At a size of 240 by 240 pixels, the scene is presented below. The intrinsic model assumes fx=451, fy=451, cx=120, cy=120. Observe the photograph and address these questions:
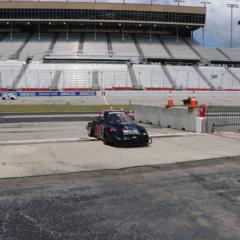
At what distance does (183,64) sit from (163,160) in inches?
2661

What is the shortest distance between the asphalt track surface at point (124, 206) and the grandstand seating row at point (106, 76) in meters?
57.1

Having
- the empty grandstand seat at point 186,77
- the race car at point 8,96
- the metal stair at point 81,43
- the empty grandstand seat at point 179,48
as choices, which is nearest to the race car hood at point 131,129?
the race car at point 8,96

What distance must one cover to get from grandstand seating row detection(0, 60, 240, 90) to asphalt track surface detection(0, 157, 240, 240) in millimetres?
57069

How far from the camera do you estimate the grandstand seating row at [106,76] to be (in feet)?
220

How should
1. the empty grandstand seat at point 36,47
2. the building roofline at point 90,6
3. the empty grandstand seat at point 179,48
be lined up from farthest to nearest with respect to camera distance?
the building roofline at point 90,6 → the empty grandstand seat at point 179,48 → the empty grandstand seat at point 36,47

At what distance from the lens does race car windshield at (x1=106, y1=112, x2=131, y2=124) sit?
16250mm

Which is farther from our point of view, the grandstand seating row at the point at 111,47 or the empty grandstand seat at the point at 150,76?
the grandstand seating row at the point at 111,47

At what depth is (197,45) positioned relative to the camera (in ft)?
287

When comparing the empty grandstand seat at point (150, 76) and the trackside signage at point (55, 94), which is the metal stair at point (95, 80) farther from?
the trackside signage at point (55, 94)

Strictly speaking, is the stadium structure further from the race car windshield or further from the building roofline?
the race car windshield

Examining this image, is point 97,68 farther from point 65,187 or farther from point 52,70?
point 65,187

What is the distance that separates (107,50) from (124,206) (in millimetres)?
72314

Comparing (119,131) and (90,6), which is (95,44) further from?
(119,131)

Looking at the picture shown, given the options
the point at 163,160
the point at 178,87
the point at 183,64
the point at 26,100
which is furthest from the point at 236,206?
the point at 183,64
